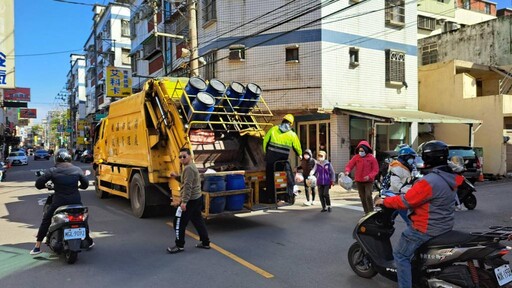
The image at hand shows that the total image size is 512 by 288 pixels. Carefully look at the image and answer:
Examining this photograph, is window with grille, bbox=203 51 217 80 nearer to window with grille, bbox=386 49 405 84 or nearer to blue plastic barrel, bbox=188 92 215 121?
window with grille, bbox=386 49 405 84

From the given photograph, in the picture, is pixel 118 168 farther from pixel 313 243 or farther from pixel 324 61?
pixel 324 61

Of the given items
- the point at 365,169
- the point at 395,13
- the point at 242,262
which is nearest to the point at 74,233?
the point at 242,262

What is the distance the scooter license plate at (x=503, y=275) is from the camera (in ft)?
11.7

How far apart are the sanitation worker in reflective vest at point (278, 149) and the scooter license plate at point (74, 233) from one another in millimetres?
3731

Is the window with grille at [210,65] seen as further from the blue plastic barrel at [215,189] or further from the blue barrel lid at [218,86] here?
the blue plastic barrel at [215,189]

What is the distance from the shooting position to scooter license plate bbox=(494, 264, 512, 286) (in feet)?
11.7

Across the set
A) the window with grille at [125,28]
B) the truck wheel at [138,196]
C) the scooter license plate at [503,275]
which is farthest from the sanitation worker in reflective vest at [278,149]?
the window with grille at [125,28]

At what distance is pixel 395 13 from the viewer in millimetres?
19422

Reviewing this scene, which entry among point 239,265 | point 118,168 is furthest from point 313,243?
point 118,168

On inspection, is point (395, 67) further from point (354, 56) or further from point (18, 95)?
point (18, 95)

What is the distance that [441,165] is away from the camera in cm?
381

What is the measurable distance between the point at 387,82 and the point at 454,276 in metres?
16.5

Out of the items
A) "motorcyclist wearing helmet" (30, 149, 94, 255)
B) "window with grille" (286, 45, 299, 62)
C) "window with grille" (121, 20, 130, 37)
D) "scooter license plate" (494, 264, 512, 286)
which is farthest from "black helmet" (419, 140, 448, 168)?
"window with grille" (121, 20, 130, 37)

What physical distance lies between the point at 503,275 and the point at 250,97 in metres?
6.10
